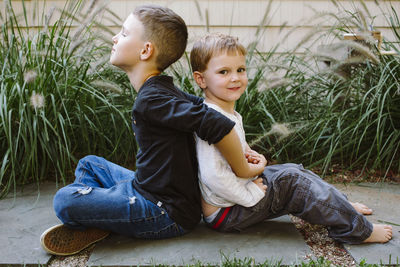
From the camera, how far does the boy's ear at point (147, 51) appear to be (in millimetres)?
1625

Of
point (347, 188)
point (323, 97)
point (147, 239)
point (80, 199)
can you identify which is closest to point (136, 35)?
point (80, 199)

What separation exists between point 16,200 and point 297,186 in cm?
143

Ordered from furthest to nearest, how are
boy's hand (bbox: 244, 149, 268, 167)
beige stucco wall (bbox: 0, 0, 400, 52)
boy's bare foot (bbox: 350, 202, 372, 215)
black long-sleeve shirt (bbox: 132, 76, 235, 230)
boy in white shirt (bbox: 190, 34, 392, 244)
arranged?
1. beige stucco wall (bbox: 0, 0, 400, 52)
2. boy's bare foot (bbox: 350, 202, 372, 215)
3. boy's hand (bbox: 244, 149, 268, 167)
4. boy in white shirt (bbox: 190, 34, 392, 244)
5. black long-sleeve shirt (bbox: 132, 76, 235, 230)

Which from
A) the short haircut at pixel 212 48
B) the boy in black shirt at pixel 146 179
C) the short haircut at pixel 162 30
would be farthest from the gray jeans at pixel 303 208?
the short haircut at pixel 162 30

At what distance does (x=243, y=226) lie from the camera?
1728 mm

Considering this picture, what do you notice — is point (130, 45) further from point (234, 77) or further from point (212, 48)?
point (234, 77)

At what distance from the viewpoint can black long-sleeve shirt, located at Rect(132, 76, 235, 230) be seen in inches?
59.2

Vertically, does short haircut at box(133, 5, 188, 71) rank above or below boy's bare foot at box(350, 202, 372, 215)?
above

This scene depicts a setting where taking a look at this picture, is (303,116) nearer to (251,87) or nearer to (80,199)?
(251,87)

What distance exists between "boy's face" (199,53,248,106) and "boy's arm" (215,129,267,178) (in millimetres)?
195

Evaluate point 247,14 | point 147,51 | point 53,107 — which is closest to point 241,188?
point 147,51

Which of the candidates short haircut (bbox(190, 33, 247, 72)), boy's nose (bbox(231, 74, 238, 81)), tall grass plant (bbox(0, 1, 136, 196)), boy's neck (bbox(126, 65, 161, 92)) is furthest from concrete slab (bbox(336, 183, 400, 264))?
tall grass plant (bbox(0, 1, 136, 196))

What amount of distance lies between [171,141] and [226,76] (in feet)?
1.09

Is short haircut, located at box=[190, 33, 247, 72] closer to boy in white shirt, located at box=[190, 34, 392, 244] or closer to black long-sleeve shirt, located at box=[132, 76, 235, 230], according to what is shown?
boy in white shirt, located at box=[190, 34, 392, 244]
